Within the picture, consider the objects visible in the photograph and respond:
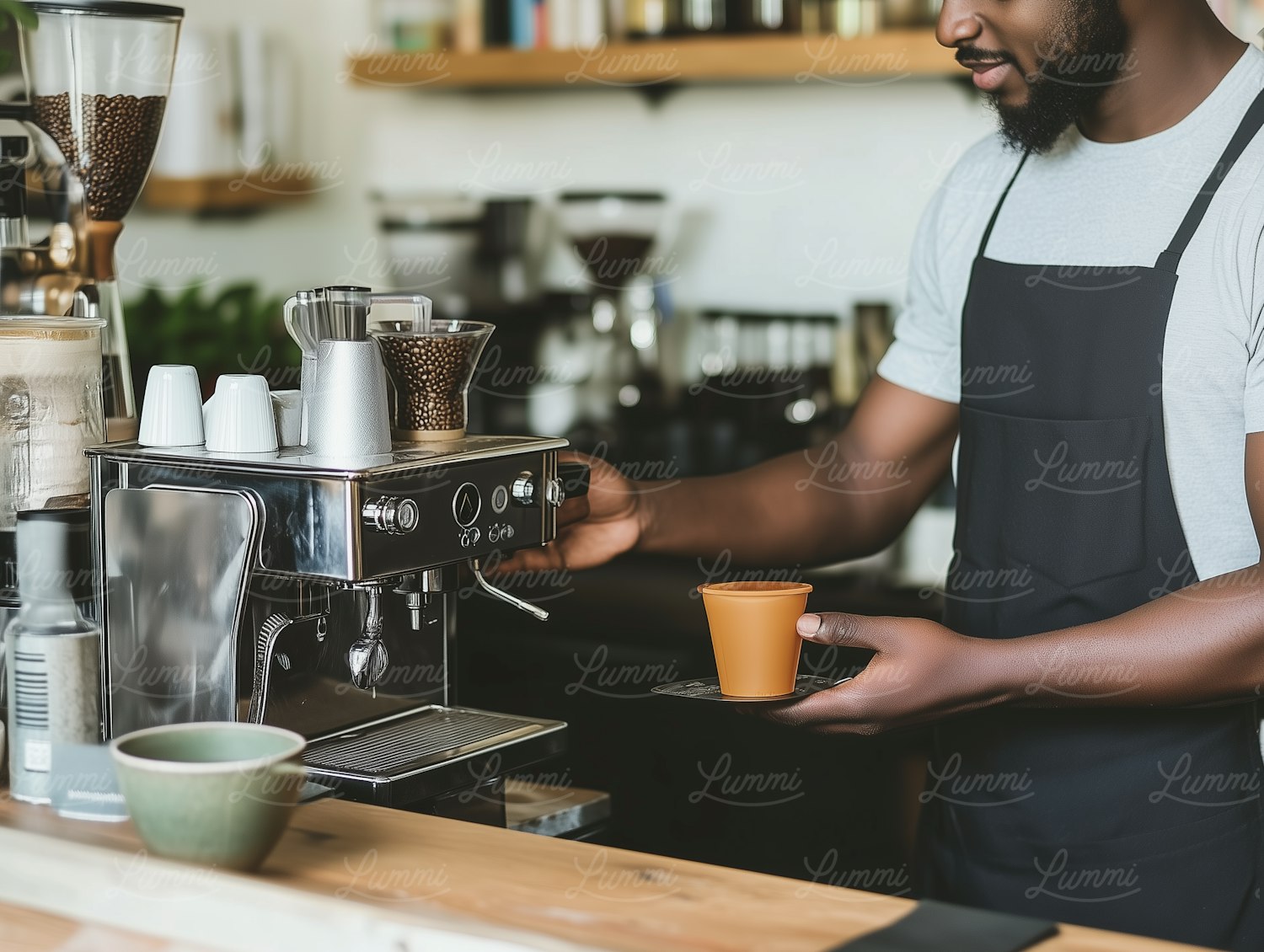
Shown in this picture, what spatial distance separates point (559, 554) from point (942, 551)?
1404mm

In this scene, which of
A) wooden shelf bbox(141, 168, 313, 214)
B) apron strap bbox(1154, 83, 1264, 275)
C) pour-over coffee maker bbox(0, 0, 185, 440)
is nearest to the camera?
pour-over coffee maker bbox(0, 0, 185, 440)

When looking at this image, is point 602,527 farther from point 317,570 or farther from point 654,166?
point 654,166

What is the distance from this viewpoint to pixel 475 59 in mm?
3395

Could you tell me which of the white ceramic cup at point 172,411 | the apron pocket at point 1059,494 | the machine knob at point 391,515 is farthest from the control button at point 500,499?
the apron pocket at point 1059,494

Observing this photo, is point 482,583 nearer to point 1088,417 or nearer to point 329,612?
point 329,612

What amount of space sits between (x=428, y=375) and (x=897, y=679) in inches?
18.2

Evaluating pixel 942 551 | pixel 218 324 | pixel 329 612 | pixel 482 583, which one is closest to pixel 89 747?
pixel 329 612

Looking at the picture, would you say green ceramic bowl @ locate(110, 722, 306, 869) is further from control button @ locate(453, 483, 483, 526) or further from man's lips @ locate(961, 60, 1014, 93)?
man's lips @ locate(961, 60, 1014, 93)

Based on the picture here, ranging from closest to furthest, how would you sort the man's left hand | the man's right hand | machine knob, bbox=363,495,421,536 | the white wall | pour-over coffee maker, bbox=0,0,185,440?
machine knob, bbox=363,495,421,536
the man's left hand
pour-over coffee maker, bbox=0,0,185,440
the man's right hand
the white wall

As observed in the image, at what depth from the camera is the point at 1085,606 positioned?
1.57m

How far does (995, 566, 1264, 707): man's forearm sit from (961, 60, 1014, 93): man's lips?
57 cm

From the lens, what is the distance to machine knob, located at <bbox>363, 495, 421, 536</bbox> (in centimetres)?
112

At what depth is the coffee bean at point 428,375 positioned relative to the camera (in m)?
1.27

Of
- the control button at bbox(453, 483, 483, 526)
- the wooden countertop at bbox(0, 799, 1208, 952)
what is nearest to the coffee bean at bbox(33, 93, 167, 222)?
the control button at bbox(453, 483, 483, 526)
